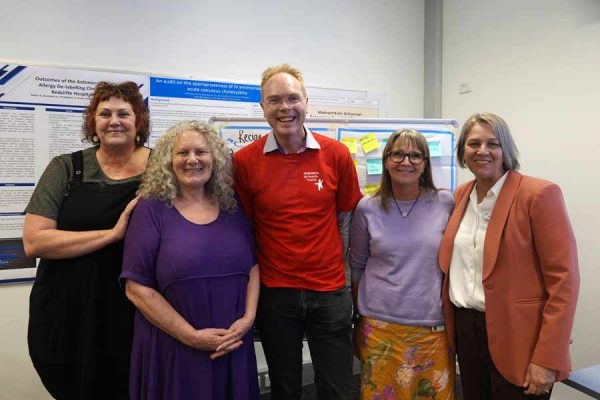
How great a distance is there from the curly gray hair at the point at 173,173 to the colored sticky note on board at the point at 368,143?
1044 millimetres

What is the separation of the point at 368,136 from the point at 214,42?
4.12 feet

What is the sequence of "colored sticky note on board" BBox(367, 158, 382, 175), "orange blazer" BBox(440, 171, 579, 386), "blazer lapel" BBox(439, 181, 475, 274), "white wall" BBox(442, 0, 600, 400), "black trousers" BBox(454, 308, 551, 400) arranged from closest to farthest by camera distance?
"orange blazer" BBox(440, 171, 579, 386) → "black trousers" BBox(454, 308, 551, 400) → "blazer lapel" BBox(439, 181, 475, 274) → "white wall" BBox(442, 0, 600, 400) → "colored sticky note on board" BBox(367, 158, 382, 175)

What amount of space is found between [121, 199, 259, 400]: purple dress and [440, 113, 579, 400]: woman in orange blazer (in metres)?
0.84

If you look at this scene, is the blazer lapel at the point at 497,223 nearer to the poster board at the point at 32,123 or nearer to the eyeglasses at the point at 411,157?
the eyeglasses at the point at 411,157

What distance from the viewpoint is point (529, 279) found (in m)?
1.41

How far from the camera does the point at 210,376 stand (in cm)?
143

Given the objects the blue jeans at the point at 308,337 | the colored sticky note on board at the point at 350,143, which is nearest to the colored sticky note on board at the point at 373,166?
the colored sticky note on board at the point at 350,143

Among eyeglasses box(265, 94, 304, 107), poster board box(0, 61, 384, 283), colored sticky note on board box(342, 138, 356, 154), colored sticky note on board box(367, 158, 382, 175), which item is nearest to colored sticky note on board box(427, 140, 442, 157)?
colored sticky note on board box(367, 158, 382, 175)

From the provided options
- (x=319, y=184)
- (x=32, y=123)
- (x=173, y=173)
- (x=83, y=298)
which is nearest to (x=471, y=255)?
(x=319, y=184)

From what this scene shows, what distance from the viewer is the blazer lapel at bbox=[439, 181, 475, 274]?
5.23 feet

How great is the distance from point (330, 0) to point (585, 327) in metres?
2.74

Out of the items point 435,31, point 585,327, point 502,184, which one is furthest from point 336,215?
point 435,31

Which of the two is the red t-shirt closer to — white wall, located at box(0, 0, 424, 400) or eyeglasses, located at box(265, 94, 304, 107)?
eyeglasses, located at box(265, 94, 304, 107)

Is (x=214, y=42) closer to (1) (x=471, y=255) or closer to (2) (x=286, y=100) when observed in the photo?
(2) (x=286, y=100)
